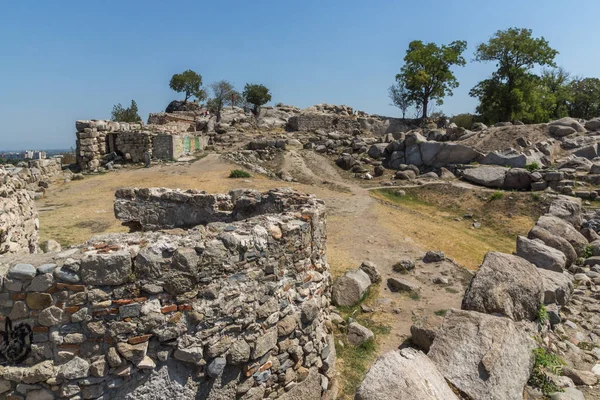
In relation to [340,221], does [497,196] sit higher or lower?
higher

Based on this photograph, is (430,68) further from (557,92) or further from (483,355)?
(483,355)

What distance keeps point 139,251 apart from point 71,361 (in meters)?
1.36

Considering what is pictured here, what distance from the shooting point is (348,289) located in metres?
9.26

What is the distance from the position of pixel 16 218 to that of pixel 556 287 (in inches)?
445

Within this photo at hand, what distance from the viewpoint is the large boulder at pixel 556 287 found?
27.7ft

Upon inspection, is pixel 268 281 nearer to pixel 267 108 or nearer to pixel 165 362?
pixel 165 362

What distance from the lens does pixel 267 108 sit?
46.2 meters

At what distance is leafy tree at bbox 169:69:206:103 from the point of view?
173ft

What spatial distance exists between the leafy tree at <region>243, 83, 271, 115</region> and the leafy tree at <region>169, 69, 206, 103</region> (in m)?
7.55

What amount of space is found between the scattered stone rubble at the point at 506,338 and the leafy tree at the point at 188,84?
50.7 metres

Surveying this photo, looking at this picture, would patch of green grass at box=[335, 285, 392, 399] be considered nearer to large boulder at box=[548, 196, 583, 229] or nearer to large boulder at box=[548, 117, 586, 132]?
large boulder at box=[548, 196, 583, 229]

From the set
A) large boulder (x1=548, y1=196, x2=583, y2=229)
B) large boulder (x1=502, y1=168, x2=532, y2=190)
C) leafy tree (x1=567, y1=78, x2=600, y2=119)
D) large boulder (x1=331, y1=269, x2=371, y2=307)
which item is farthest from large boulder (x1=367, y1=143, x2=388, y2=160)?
leafy tree (x1=567, y1=78, x2=600, y2=119)

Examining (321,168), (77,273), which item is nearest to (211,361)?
(77,273)

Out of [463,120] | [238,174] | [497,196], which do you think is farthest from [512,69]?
[238,174]
